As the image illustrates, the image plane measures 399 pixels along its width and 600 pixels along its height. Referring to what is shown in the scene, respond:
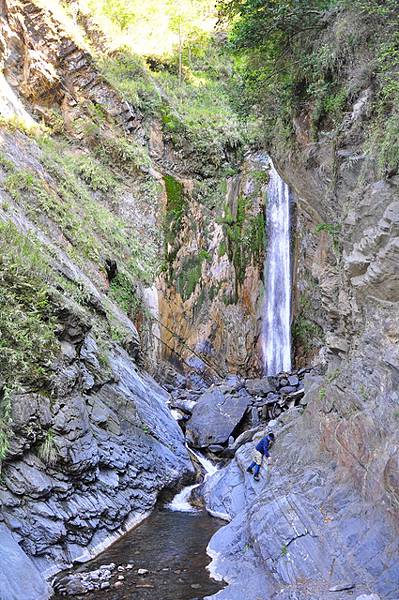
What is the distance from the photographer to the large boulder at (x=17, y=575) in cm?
738

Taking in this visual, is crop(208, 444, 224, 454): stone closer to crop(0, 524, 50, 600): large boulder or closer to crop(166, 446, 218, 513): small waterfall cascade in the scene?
crop(166, 446, 218, 513): small waterfall cascade

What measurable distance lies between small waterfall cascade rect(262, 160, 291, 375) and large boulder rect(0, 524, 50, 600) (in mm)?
15181

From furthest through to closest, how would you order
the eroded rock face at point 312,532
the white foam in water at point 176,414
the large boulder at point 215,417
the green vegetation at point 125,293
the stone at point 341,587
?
the green vegetation at point 125,293, the white foam in water at point 176,414, the large boulder at point 215,417, the eroded rock face at point 312,532, the stone at point 341,587

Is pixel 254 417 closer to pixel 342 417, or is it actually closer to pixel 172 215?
pixel 342 417

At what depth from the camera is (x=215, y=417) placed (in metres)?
16.9

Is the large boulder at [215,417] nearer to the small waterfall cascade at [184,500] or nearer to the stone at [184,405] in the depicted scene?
the stone at [184,405]

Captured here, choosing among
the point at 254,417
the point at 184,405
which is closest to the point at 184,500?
the point at 254,417

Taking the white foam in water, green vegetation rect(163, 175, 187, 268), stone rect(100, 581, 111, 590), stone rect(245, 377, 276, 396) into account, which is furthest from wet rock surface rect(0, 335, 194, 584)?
green vegetation rect(163, 175, 187, 268)

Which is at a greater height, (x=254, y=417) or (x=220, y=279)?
(x=220, y=279)

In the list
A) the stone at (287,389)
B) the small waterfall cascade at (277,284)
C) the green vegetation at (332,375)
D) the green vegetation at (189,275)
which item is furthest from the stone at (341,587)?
the green vegetation at (189,275)

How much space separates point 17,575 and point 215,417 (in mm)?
9797

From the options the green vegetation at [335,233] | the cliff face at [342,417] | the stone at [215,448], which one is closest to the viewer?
the cliff face at [342,417]

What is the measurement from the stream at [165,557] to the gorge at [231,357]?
0.06m

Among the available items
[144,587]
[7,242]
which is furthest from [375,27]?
[144,587]
